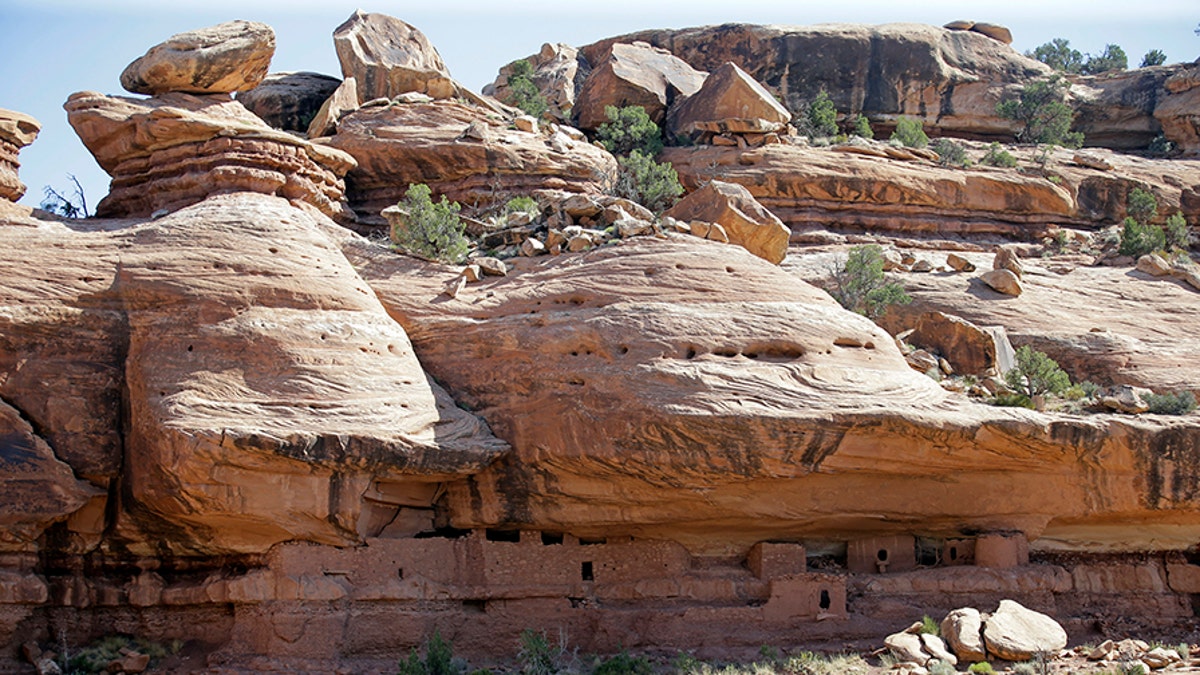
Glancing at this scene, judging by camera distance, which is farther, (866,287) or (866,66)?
(866,66)

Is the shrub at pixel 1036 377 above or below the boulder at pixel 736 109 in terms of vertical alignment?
below

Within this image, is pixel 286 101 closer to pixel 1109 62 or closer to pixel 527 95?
pixel 527 95

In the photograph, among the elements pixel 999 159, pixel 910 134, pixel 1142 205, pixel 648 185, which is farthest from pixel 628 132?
pixel 1142 205

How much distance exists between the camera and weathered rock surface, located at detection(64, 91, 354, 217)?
29906 mm

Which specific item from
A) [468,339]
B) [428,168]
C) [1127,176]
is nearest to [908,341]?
[468,339]

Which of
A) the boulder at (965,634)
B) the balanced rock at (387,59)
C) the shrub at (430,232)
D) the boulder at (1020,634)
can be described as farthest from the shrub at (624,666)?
the balanced rock at (387,59)

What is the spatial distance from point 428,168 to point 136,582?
14872 mm

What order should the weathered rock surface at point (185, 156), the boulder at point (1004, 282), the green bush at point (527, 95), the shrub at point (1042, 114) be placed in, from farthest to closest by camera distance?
the shrub at point (1042, 114)
the green bush at point (527, 95)
the boulder at point (1004, 282)
the weathered rock surface at point (185, 156)

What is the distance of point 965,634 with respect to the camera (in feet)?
72.3

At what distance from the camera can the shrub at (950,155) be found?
42.0 m

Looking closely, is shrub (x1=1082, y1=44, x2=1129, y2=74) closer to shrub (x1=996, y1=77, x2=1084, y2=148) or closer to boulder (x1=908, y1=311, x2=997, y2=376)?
shrub (x1=996, y1=77, x2=1084, y2=148)

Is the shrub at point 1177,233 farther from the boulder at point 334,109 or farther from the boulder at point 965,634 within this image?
the boulder at point 334,109

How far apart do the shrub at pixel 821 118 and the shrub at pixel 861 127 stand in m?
0.64

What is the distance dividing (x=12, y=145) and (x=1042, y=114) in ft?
119
